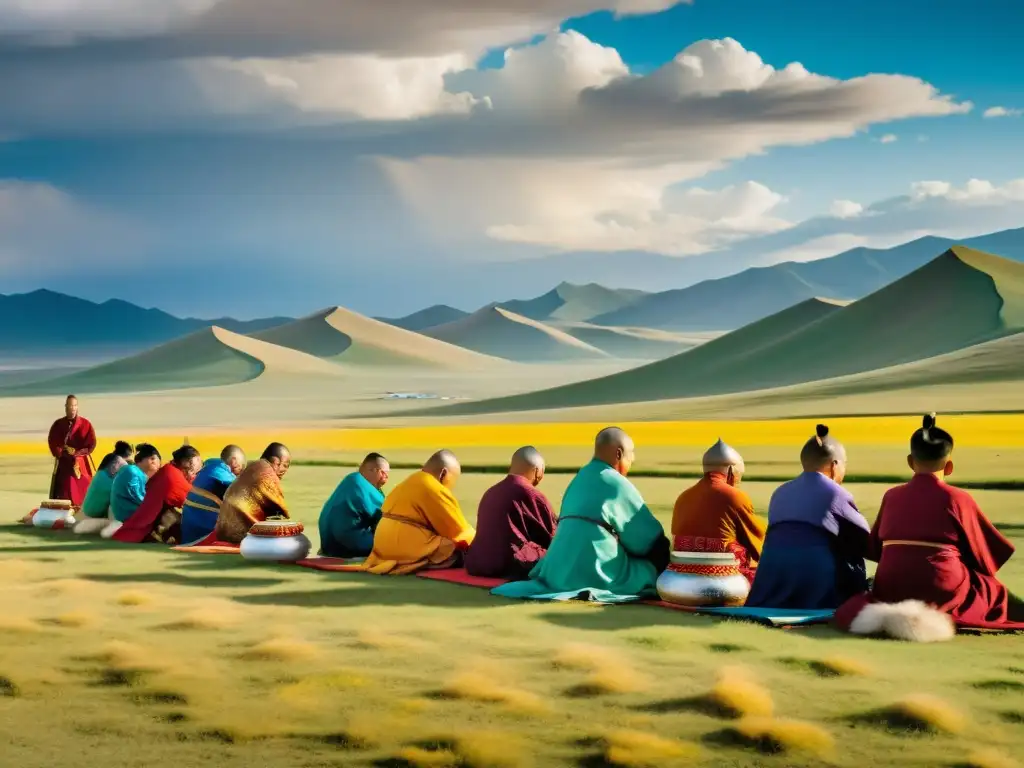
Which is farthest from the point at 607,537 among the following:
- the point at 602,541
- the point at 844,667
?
the point at 844,667

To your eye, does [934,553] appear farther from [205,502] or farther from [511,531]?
[205,502]

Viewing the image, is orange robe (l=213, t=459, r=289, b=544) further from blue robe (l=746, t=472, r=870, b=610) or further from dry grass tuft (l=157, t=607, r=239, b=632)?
blue robe (l=746, t=472, r=870, b=610)

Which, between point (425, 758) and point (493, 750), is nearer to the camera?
point (425, 758)

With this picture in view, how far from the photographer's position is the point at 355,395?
457 feet

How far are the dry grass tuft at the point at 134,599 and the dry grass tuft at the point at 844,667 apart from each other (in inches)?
242

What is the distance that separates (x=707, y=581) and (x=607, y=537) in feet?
3.96

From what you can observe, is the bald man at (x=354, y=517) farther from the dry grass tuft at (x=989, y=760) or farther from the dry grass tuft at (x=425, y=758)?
the dry grass tuft at (x=989, y=760)

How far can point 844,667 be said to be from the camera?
898 centimetres

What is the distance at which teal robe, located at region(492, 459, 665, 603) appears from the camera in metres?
12.2

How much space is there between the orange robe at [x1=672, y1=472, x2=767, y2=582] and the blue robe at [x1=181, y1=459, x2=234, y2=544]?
7.34 meters

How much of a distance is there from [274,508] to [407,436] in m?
31.4

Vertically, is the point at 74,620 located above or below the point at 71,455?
below

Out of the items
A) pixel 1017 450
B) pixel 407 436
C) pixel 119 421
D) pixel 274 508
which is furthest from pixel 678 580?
pixel 119 421

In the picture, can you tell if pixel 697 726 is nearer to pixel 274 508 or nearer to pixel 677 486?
pixel 274 508
